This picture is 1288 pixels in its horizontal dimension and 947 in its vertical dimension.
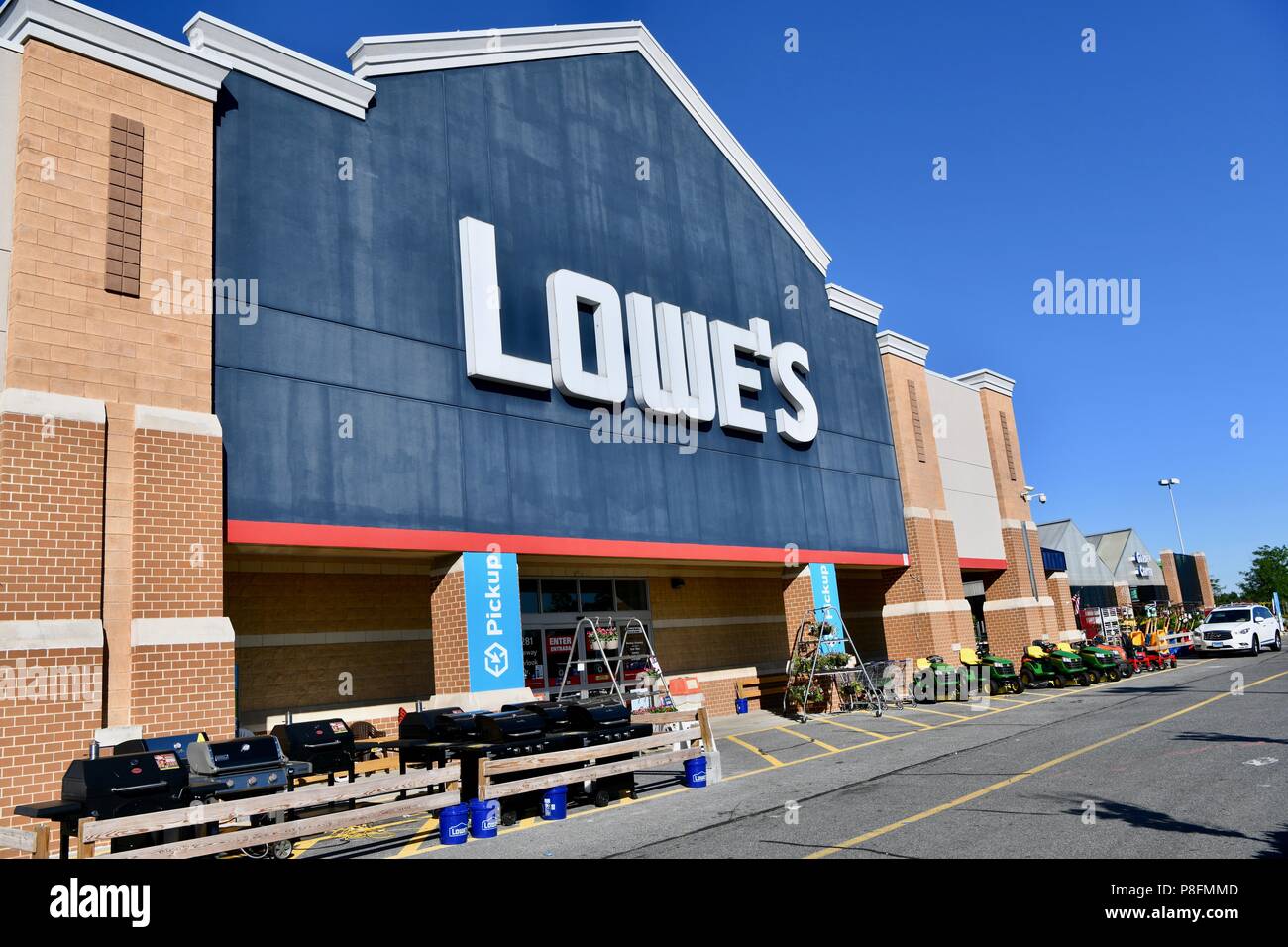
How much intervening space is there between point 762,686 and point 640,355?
1208 centimetres

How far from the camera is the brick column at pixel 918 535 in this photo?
97.2 ft

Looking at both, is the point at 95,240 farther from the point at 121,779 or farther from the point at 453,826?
the point at 453,826

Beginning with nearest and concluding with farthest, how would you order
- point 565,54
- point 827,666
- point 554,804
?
point 554,804
point 565,54
point 827,666

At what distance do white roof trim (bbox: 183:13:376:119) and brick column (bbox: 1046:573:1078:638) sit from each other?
3352cm

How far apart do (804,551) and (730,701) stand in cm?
521

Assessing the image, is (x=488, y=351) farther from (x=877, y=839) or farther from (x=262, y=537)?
(x=877, y=839)

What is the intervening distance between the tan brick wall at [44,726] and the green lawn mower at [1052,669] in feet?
81.1

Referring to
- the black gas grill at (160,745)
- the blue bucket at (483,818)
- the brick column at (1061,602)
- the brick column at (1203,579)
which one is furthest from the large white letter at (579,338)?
the brick column at (1203,579)

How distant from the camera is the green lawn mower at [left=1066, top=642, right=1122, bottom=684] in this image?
28566 mm

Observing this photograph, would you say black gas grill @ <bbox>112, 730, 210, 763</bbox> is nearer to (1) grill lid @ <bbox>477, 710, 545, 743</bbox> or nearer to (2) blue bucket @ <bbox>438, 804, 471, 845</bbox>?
(2) blue bucket @ <bbox>438, 804, 471, 845</bbox>

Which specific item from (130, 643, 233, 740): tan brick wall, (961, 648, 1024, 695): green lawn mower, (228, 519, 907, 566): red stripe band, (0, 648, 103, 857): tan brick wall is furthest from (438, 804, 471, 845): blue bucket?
(961, 648, 1024, 695): green lawn mower

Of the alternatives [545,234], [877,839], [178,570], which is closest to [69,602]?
[178,570]

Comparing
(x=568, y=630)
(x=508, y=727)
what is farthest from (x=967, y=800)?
(x=568, y=630)

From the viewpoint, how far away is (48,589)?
39.4 ft
